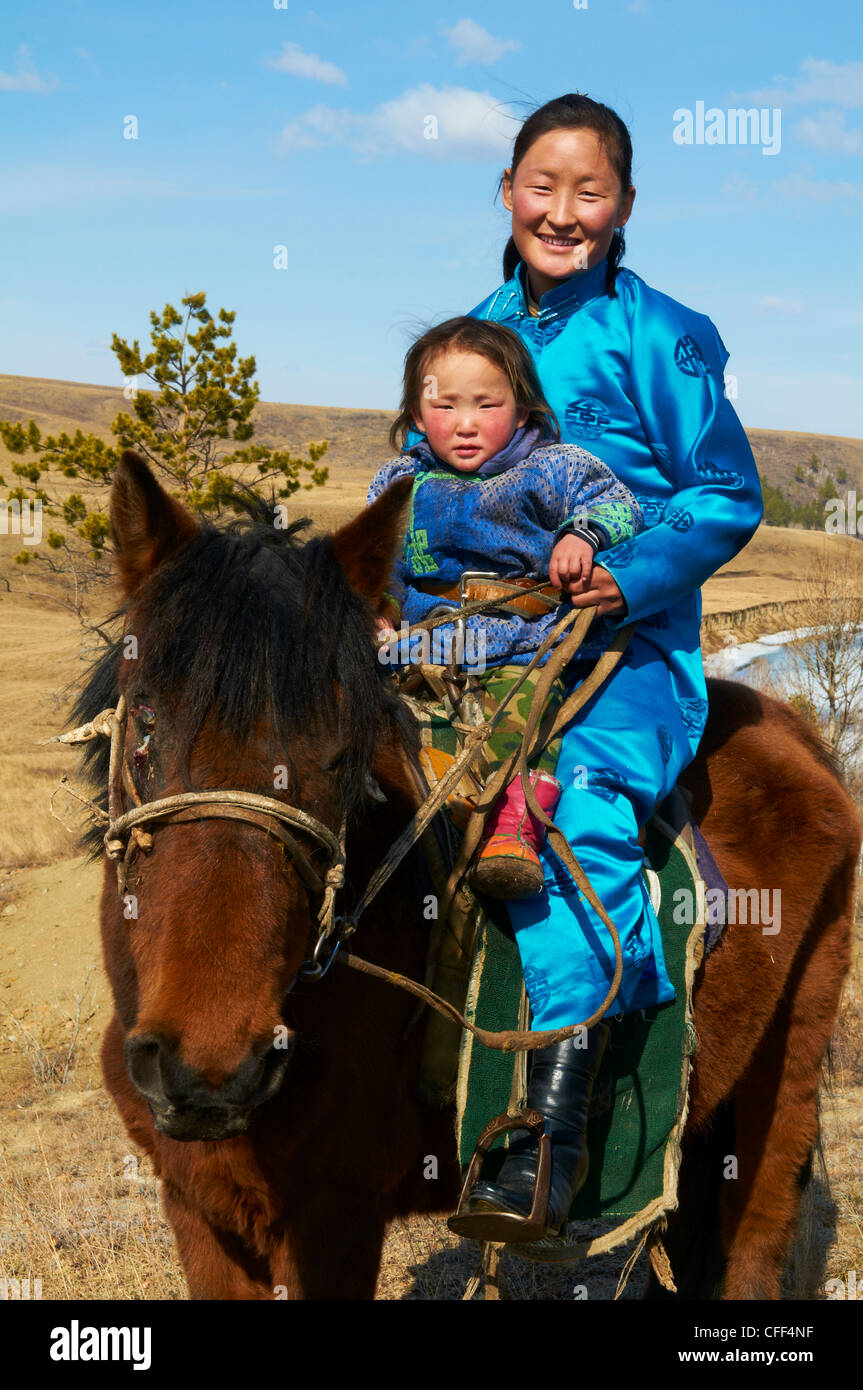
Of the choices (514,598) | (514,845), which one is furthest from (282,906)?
(514,598)

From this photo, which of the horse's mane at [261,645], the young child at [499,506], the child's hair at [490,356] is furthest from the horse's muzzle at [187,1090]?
the child's hair at [490,356]

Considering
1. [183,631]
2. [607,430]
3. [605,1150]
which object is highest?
[607,430]

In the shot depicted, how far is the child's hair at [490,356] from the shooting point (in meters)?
3.52

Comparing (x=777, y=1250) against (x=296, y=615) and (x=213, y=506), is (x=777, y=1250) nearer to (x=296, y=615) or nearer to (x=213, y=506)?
(x=296, y=615)

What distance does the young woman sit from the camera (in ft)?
9.97

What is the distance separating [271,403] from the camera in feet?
420

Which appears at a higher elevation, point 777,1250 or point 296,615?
point 296,615

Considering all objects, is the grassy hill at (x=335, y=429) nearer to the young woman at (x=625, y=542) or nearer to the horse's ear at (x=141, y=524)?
the young woman at (x=625, y=542)

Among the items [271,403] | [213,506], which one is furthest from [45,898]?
[271,403]

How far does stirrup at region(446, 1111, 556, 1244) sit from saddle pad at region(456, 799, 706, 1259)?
4.5 inches

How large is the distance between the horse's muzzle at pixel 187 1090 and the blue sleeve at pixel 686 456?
1866 millimetres

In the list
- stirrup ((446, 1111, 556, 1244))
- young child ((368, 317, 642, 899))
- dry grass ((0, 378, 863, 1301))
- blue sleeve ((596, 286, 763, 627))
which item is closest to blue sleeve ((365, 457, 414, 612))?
young child ((368, 317, 642, 899))

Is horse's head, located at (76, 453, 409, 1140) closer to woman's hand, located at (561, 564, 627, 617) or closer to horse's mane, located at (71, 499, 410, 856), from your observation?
horse's mane, located at (71, 499, 410, 856)
